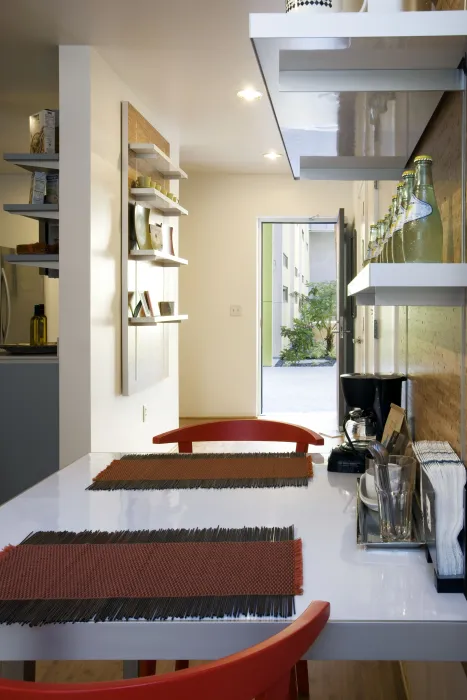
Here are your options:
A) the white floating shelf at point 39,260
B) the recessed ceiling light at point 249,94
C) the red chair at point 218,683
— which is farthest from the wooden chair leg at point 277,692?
the recessed ceiling light at point 249,94

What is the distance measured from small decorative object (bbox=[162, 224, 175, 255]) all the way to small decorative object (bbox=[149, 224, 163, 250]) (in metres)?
0.16

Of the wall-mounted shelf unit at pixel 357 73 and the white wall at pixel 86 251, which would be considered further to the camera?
the white wall at pixel 86 251

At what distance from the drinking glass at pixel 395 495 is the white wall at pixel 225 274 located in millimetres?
5967

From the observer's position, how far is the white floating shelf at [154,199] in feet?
14.5

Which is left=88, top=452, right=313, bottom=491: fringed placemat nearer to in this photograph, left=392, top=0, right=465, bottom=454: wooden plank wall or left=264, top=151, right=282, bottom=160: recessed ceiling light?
left=392, top=0, right=465, bottom=454: wooden plank wall

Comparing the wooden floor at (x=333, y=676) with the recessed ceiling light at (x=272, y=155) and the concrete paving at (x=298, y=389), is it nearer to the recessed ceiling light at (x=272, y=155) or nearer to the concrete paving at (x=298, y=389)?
the recessed ceiling light at (x=272, y=155)

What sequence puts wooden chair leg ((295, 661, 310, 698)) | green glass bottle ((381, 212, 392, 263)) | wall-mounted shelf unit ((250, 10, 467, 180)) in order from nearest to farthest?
wall-mounted shelf unit ((250, 10, 467, 180)), green glass bottle ((381, 212, 392, 263)), wooden chair leg ((295, 661, 310, 698))

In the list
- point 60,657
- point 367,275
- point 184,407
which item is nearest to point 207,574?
point 60,657

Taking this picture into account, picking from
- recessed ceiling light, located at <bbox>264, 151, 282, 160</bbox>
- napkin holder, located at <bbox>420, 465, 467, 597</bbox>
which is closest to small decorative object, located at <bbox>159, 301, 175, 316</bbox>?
recessed ceiling light, located at <bbox>264, 151, 282, 160</bbox>

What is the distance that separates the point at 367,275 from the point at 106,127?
3089mm

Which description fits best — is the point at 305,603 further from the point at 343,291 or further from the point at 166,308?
the point at 343,291

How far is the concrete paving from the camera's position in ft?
24.9

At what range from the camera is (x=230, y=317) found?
287 inches

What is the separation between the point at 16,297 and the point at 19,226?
72cm
